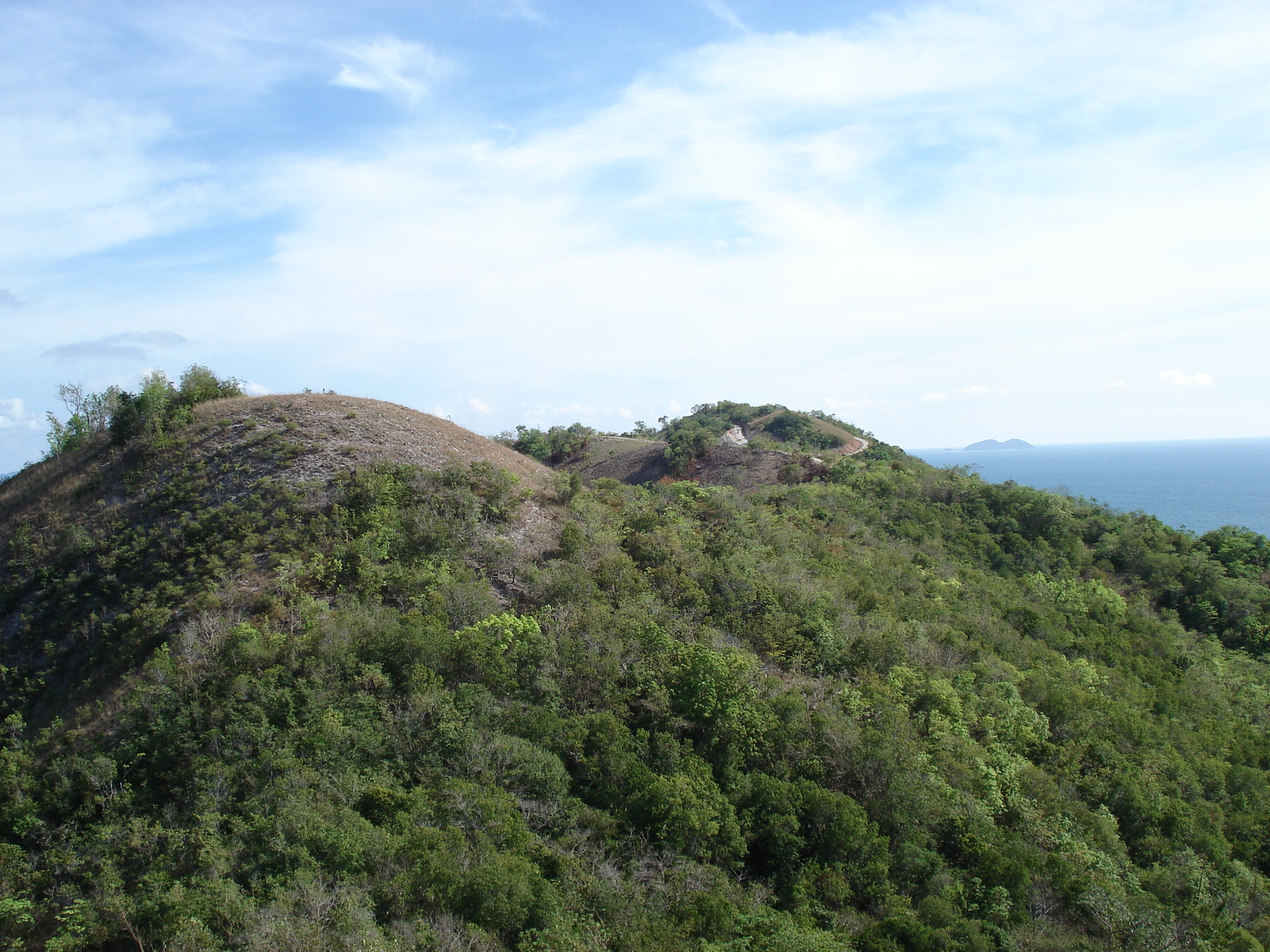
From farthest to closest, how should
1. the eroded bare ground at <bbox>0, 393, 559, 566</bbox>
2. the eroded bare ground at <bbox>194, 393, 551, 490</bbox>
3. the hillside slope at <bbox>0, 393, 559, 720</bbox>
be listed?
the eroded bare ground at <bbox>194, 393, 551, 490</bbox> → the eroded bare ground at <bbox>0, 393, 559, 566</bbox> → the hillside slope at <bbox>0, 393, 559, 720</bbox>

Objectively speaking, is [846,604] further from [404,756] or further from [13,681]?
[13,681]

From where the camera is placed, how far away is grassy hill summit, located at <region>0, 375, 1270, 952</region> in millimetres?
13836

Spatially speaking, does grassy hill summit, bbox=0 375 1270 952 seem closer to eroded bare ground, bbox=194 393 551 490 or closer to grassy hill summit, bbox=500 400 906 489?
eroded bare ground, bbox=194 393 551 490

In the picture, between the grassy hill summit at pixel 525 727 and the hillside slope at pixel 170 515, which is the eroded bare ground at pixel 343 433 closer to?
the hillside slope at pixel 170 515

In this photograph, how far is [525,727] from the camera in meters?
17.9

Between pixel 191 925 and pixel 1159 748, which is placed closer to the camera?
pixel 191 925

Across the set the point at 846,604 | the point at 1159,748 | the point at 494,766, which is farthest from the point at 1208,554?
the point at 494,766

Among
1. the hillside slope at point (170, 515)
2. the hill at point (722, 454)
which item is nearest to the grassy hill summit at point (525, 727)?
the hillside slope at point (170, 515)

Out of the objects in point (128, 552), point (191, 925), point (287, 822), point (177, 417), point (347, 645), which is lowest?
point (191, 925)

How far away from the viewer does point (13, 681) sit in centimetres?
2033

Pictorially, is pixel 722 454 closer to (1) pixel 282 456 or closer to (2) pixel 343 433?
(2) pixel 343 433

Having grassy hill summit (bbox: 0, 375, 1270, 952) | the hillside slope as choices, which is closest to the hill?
grassy hill summit (bbox: 0, 375, 1270, 952)

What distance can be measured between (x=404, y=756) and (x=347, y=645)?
3.75 m

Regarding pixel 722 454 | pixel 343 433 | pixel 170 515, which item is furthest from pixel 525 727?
pixel 722 454
